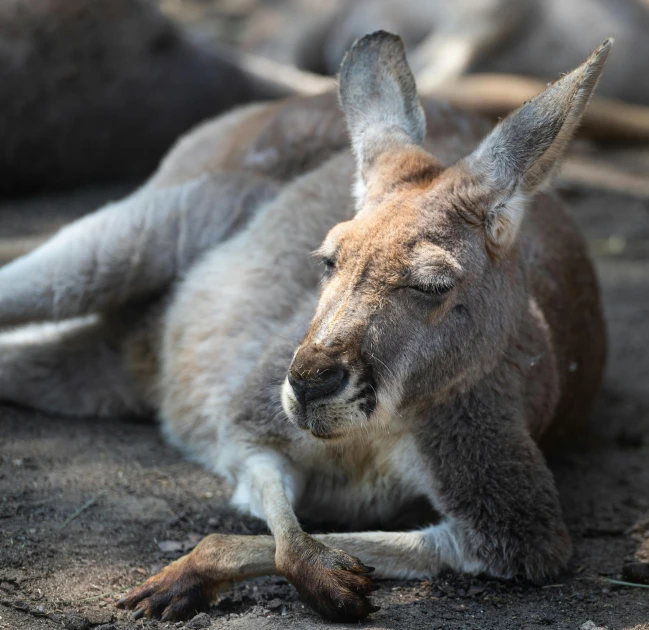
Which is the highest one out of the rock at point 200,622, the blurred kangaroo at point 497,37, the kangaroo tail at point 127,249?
the blurred kangaroo at point 497,37

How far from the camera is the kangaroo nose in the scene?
2.64m

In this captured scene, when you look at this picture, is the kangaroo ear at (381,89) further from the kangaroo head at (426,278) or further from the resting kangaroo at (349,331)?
the kangaroo head at (426,278)

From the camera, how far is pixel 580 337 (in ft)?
12.6

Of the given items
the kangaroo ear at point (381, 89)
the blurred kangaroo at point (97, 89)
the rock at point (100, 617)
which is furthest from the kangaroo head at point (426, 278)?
the blurred kangaroo at point (97, 89)

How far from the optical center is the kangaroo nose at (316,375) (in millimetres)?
2639

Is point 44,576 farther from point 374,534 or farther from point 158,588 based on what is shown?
point 374,534

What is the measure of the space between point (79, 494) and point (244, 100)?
13.0ft

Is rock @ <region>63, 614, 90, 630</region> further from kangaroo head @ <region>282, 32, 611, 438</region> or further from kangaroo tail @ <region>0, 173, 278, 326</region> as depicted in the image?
kangaroo tail @ <region>0, 173, 278, 326</region>

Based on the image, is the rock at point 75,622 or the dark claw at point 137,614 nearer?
the rock at point 75,622

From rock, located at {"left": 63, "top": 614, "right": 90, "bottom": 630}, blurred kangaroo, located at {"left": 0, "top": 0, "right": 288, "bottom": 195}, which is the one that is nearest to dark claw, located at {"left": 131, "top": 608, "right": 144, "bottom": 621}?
rock, located at {"left": 63, "top": 614, "right": 90, "bottom": 630}

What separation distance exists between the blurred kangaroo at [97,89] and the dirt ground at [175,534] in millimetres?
2712

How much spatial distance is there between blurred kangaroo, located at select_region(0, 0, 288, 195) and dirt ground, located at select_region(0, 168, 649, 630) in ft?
8.90

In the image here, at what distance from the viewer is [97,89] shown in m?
6.25

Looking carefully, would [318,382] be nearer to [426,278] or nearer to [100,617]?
[426,278]
